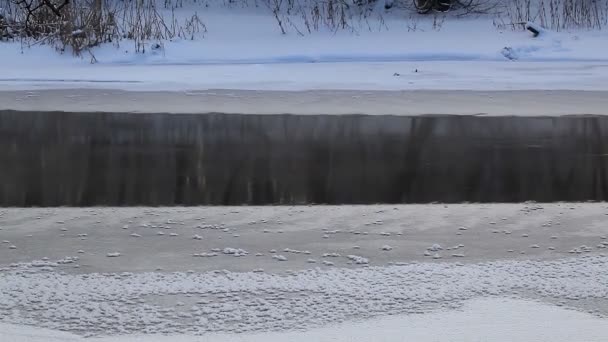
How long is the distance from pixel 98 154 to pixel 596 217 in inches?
142

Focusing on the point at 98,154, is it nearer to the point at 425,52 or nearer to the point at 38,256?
the point at 38,256

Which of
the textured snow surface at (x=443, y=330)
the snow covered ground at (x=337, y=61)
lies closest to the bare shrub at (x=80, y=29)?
the snow covered ground at (x=337, y=61)

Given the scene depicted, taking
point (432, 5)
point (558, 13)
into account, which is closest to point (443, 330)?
point (558, 13)

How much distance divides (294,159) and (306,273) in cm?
294

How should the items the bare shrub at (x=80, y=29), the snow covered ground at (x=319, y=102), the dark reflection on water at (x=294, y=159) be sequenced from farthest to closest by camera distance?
the bare shrub at (x=80, y=29), the snow covered ground at (x=319, y=102), the dark reflection on water at (x=294, y=159)

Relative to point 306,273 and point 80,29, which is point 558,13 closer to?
point 80,29

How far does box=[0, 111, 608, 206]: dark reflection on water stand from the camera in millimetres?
5965

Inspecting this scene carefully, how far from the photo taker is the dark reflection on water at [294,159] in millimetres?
5965

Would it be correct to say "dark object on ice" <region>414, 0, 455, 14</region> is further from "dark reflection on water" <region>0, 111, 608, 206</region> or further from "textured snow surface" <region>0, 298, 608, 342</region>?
"textured snow surface" <region>0, 298, 608, 342</region>

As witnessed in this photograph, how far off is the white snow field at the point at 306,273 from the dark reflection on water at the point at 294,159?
17.1 inches

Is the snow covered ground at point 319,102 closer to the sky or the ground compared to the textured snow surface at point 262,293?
closer to the sky

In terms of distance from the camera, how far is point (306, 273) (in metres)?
4.20

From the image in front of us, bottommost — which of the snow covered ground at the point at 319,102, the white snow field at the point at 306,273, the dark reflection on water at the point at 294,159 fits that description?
the white snow field at the point at 306,273

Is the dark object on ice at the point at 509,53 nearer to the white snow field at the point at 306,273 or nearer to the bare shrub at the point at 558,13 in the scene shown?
the bare shrub at the point at 558,13
